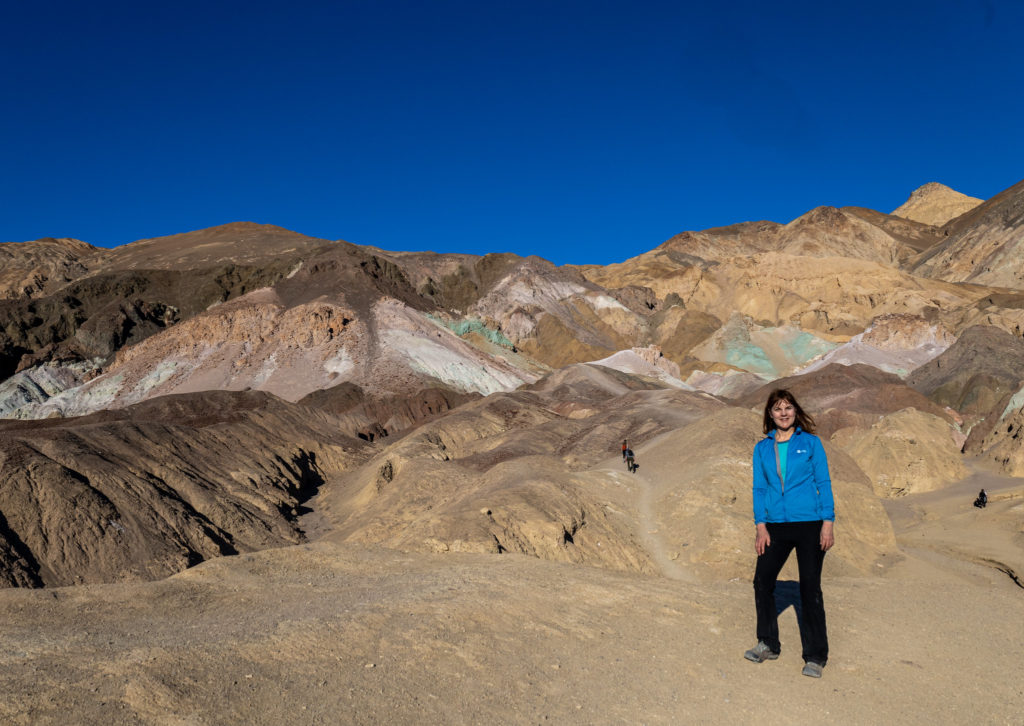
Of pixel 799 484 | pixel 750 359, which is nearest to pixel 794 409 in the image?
pixel 799 484

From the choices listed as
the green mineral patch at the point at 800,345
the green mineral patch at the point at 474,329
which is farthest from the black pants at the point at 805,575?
the green mineral patch at the point at 474,329

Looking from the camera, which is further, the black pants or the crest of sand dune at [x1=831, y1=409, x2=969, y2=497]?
the crest of sand dune at [x1=831, y1=409, x2=969, y2=497]

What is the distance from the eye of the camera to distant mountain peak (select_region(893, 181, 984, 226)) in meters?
166

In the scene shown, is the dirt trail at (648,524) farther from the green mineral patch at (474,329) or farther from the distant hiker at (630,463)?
the green mineral patch at (474,329)

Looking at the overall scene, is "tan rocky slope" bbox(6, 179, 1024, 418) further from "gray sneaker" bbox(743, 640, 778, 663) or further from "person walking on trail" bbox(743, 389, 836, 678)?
"person walking on trail" bbox(743, 389, 836, 678)

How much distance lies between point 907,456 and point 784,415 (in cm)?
2354

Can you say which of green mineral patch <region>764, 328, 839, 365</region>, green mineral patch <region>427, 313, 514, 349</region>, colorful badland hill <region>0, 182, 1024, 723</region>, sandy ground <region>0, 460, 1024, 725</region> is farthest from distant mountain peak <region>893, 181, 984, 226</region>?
sandy ground <region>0, 460, 1024, 725</region>

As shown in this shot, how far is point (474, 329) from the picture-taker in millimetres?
82438

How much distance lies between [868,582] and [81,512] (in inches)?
635

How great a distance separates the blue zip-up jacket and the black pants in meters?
0.09

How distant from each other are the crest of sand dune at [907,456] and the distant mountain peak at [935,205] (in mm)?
160133

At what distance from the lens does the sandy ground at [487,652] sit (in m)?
4.63

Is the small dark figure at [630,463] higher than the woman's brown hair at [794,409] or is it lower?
A: lower

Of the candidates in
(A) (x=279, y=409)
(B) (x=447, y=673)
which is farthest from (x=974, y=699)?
(A) (x=279, y=409)
